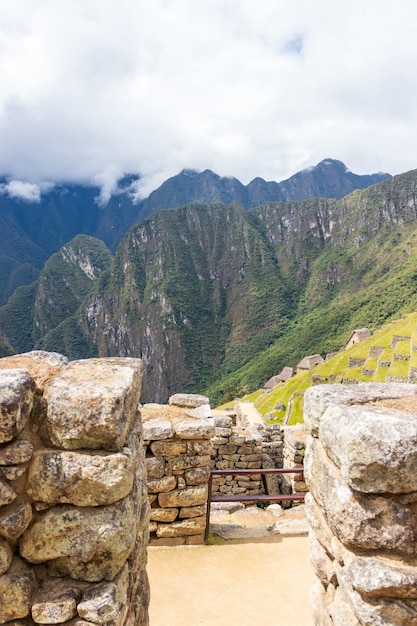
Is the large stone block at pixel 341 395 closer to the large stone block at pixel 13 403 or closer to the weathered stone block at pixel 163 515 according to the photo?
the large stone block at pixel 13 403

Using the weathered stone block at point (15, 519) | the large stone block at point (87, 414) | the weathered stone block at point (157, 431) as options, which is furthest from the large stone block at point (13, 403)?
the weathered stone block at point (157, 431)

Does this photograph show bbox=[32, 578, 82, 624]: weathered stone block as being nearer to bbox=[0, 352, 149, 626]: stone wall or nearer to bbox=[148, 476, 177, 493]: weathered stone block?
bbox=[0, 352, 149, 626]: stone wall

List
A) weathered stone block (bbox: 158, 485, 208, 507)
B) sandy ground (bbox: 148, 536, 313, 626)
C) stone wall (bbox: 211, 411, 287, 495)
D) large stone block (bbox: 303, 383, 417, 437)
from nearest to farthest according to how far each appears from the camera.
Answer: large stone block (bbox: 303, 383, 417, 437)
sandy ground (bbox: 148, 536, 313, 626)
weathered stone block (bbox: 158, 485, 208, 507)
stone wall (bbox: 211, 411, 287, 495)

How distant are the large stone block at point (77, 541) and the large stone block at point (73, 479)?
10 cm

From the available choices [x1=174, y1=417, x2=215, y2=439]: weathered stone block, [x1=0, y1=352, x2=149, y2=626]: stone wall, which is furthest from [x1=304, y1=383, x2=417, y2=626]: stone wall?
[x1=174, y1=417, x2=215, y2=439]: weathered stone block

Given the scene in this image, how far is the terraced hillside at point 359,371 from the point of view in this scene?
37969mm

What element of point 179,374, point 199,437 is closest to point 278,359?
point 179,374

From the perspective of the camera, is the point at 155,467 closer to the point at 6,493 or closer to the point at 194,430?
the point at 194,430

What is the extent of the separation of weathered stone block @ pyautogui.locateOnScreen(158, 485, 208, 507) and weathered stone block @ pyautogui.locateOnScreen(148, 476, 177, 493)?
3.6 inches

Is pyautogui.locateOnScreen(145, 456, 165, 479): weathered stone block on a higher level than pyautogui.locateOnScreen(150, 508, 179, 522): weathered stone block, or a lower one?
higher

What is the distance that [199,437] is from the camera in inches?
242

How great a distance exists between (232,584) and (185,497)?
140 centimetres

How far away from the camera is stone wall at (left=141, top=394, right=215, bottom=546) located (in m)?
6.07

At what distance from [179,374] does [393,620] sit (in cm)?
17884
